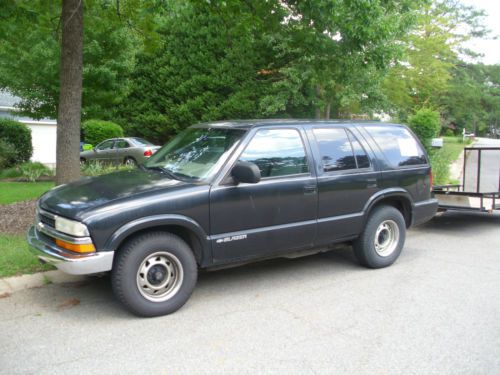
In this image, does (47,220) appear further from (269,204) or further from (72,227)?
(269,204)

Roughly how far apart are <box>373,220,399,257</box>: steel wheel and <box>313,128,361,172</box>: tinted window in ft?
3.13

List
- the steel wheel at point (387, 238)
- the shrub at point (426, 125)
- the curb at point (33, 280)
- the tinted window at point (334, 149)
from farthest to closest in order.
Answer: the shrub at point (426, 125), the steel wheel at point (387, 238), the tinted window at point (334, 149), the curb at point (33, 280)

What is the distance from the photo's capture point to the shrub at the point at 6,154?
1591 cm

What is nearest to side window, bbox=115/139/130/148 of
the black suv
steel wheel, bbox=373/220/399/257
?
the black suv

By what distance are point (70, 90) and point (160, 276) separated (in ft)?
13.6

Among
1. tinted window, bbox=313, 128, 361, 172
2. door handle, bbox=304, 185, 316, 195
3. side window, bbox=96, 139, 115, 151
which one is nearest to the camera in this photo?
door handle, bbox=304, 185, 316, 195

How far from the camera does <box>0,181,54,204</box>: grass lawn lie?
32.0 ft

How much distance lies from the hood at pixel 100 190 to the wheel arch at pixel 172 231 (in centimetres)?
28

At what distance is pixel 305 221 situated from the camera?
535 cm

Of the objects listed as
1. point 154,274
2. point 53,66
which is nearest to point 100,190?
point 154,274

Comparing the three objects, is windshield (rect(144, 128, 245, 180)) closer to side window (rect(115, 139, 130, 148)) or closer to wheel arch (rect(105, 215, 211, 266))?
wheel arch (rect(105, 215, 211, 266))

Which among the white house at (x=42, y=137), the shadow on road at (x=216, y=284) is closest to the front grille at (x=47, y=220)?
the shadow on road at (x=216, y=284)

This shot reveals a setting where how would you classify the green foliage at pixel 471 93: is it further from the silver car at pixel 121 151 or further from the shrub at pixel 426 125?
the silver car at pixel 121 151

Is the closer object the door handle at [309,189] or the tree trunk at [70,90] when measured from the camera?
the door handle at [309,189]
